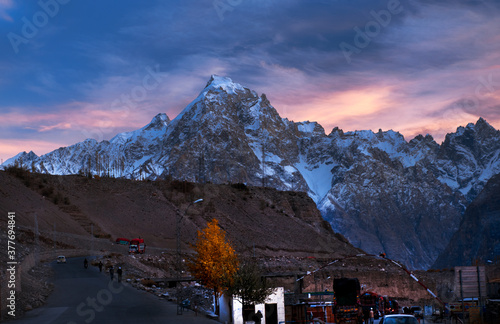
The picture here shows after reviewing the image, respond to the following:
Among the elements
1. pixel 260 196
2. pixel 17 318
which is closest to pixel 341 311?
pixel 17 318

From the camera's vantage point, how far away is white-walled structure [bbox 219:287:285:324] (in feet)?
136

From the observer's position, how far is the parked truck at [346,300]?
45750mm

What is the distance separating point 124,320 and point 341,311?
16.8m

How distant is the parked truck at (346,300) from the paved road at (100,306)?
1072cm

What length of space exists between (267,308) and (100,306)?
12.4 m

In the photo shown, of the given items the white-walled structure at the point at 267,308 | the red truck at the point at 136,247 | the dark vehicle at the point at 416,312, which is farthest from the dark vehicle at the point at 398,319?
the red truck at the point at 136,247

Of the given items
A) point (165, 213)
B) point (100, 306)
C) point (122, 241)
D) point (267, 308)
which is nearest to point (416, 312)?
point (267, 308)

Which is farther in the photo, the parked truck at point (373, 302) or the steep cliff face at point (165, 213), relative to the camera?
the steep cliff face at point (165, 213)

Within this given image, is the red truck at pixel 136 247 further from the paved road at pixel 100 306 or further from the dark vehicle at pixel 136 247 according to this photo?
the paved road at pixel 100 306

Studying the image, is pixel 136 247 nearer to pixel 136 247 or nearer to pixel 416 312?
pixel 136 247

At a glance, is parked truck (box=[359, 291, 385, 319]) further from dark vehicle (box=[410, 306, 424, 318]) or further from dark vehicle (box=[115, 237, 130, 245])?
dark vehicle (box=[115, 237, 130, 245])

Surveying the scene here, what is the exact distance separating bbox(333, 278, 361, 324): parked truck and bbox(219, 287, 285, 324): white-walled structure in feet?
17.1

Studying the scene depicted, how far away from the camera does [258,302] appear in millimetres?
40375

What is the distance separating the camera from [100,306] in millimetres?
44438
